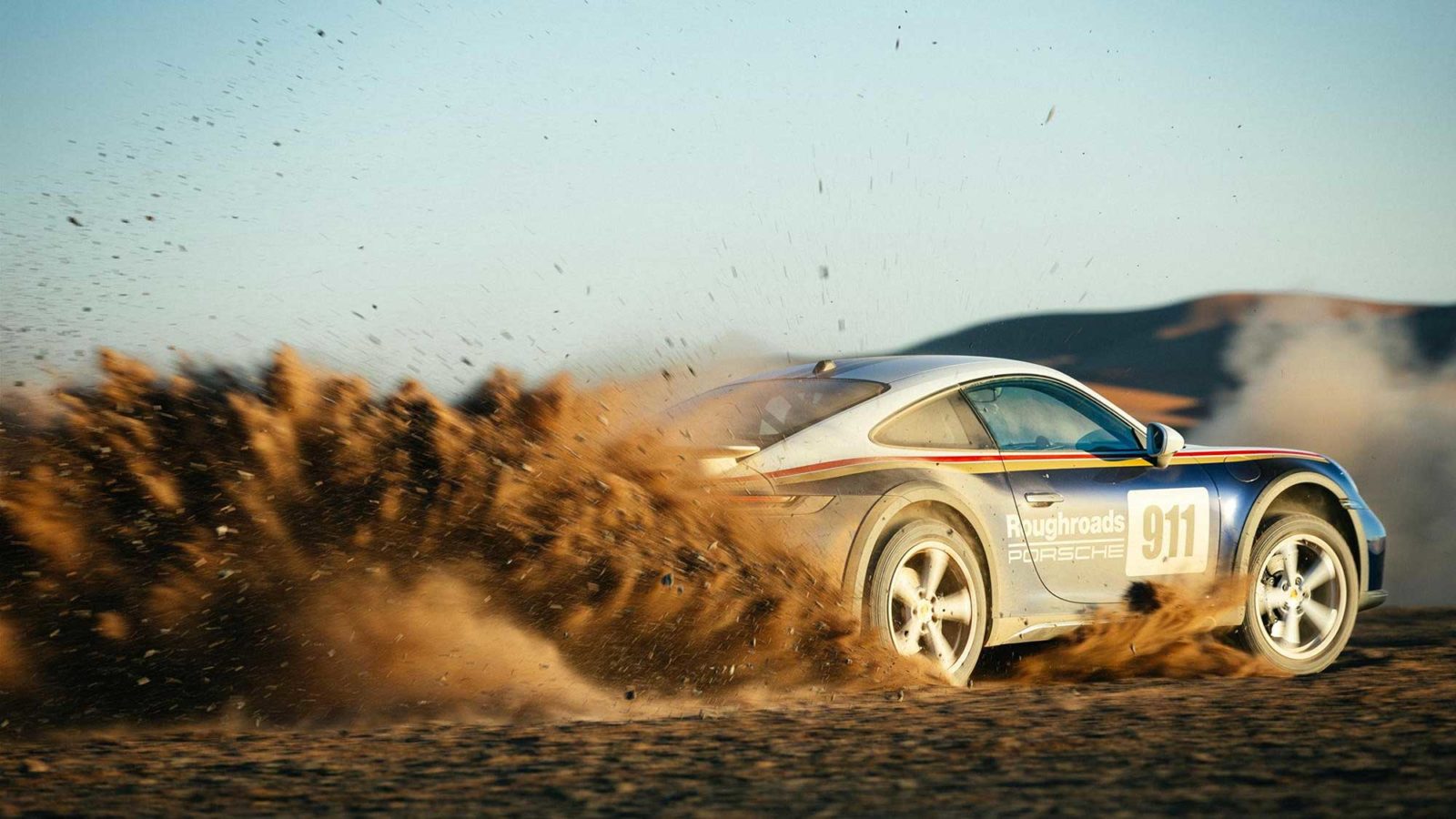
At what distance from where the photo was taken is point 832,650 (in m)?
6.35

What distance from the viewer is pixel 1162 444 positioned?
7723 millimetres

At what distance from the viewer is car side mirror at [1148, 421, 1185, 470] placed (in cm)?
773

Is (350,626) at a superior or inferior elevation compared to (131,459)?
inferior

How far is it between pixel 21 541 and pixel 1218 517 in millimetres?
5664

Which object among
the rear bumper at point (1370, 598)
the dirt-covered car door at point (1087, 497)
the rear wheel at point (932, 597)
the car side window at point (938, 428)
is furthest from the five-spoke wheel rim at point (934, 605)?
the rear bumper at point (1370, 598)

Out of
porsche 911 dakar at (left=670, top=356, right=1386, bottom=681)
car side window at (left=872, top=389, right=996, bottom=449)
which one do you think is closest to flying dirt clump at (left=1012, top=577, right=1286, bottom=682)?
porsche 911 dakar at (left=670, top=356, right=1386, bottom=681)

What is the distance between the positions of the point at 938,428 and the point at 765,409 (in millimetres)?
816

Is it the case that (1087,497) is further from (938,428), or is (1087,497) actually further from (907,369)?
(907,369)

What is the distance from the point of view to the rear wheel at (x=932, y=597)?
6.55 m

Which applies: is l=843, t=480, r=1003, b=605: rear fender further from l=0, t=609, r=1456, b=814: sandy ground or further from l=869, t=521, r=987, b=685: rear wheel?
l=0, t=609, r=1456, b=814: sandy ground

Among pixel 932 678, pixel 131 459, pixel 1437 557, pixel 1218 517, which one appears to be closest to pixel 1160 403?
pixel 1437 557

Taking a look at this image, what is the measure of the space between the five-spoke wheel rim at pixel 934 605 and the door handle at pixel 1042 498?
560 mm

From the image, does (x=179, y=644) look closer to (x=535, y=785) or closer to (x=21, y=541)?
(x=21, y=541)

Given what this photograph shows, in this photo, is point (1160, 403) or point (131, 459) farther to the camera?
point (1160, 403)
